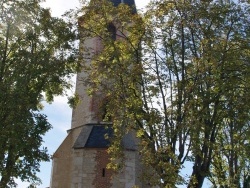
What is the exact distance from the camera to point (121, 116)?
12.7 m

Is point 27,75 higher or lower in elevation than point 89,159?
higher

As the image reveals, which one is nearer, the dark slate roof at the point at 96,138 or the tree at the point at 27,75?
the tree at the point at 27,75

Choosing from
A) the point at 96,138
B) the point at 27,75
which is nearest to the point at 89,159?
the point at 96,138

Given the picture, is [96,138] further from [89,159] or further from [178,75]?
[178,75]

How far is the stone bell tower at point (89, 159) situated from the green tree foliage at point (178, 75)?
3.35 m

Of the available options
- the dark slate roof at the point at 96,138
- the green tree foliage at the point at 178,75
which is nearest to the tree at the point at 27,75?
the green tree foliage at the point at 178,75

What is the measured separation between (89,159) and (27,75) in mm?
6213

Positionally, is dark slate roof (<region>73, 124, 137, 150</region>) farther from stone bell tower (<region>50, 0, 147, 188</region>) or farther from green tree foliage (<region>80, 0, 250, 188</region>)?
green tree foliage (<region>80, 0, 250, 188</region>)

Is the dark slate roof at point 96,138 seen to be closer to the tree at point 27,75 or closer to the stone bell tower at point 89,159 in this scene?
the stone bell tower at point 89,159

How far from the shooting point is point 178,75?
12828 millimetres

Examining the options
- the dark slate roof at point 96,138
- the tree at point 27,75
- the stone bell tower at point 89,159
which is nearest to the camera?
the tree at point 27,75

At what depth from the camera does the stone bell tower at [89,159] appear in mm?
16500

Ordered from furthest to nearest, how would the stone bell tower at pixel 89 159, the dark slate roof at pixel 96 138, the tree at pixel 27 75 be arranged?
the dark slate roof at pixel 96 138 → the stone bell tower at pixel 89 159 → the tree at pixel 27 75

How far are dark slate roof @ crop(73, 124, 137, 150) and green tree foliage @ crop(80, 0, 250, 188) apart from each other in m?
4.21
